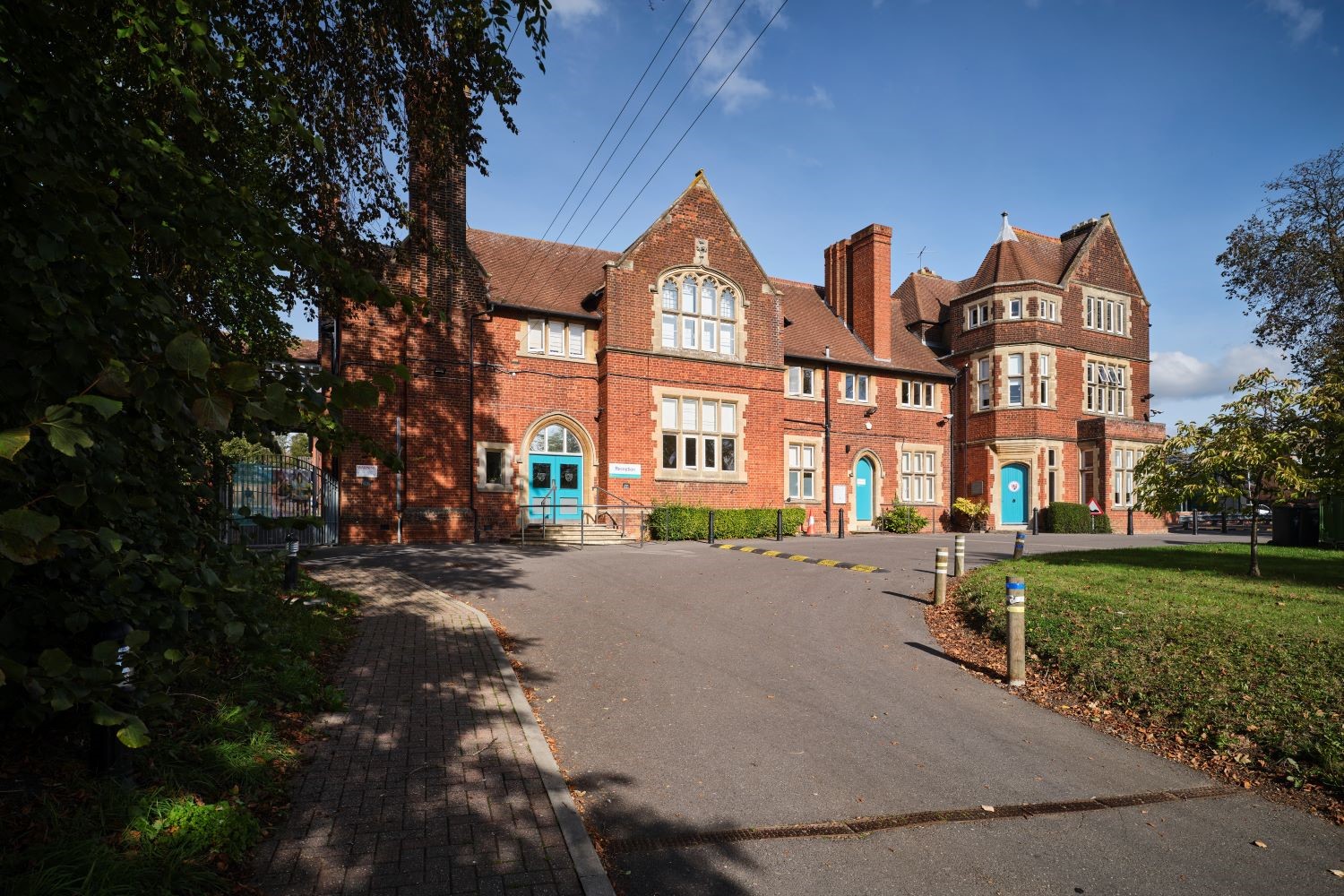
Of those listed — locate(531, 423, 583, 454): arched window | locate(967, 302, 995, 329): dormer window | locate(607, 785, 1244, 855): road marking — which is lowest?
locate(607, 785, 1244, 855): road marking

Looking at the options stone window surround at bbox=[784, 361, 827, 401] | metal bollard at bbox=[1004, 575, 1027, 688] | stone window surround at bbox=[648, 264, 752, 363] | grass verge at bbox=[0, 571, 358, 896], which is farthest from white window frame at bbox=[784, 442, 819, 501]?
grass verge at bbox=[0, 571, 358, 896]

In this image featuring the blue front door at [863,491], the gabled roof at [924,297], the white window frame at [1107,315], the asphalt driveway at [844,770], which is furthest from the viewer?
the gabled roof at [924,297]

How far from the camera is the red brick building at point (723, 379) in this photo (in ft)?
68.2

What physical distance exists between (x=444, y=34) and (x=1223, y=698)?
970 centimetres

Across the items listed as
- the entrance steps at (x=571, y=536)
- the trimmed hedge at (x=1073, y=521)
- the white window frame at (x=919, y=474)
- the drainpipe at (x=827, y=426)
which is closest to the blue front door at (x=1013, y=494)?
the trimmed hedge at (x=1073, y=521)

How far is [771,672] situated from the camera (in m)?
7.59

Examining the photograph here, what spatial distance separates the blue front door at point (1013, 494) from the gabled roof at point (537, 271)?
1864 cm

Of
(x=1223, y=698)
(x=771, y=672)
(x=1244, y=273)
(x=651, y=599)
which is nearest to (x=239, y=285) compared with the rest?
(x=651, y=599)

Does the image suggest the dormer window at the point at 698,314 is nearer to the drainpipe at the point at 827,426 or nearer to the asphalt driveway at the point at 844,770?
the drainpipe at the point at 827,426

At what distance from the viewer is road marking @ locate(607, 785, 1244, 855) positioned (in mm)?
4105

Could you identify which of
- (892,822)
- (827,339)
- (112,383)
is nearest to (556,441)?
(827,339)

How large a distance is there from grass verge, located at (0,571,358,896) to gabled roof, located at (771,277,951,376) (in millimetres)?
23726

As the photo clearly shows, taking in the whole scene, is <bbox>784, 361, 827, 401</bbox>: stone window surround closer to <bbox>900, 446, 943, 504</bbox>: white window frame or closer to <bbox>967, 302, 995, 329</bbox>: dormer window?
<bbox>900, 446, 943, 504</bbox>: white window frame

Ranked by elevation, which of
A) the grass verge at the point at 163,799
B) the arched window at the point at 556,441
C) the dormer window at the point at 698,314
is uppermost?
the dormer window at the point at 698,314
